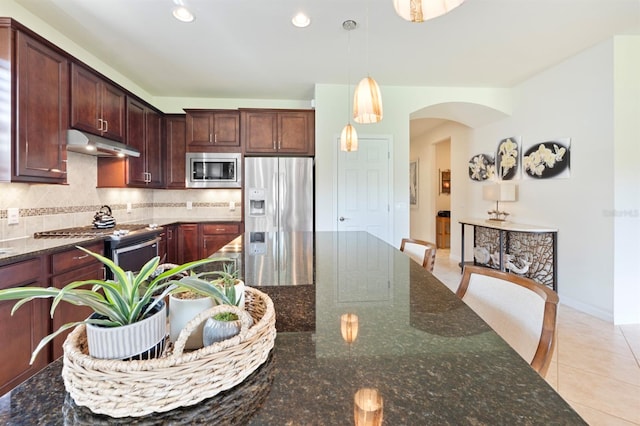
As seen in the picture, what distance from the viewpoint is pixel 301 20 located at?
8.00 ft

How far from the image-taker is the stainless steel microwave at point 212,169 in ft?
13.2

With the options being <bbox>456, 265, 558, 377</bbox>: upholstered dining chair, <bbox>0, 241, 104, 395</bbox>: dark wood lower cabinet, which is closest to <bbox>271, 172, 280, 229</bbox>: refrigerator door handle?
<bbox>0, 241, 104, 395</bbox>: dark wood lower cabinet

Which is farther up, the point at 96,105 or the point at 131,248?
the point at 96,105

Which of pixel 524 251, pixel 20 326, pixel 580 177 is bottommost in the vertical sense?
pixel 20 326

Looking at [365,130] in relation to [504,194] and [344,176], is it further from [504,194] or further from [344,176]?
[504,194]

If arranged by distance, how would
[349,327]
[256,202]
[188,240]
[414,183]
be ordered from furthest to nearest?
[414,183]
[188,240]
[256,202]
[349,327]

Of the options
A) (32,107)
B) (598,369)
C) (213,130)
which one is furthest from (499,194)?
(32,107)

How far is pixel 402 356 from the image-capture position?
61 cm

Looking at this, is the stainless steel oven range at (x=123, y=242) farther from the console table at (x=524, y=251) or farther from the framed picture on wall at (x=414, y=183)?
the framed picture on wall at (x=414, y=183)

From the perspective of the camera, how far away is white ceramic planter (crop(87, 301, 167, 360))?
47 cm

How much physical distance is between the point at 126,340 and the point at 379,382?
0.45 meters

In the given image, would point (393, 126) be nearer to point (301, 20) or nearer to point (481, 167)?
point (481, 167)

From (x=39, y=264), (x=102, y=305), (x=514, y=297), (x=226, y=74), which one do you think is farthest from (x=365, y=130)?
(x=102, y=305)

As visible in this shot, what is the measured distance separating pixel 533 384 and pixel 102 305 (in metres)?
0.77
